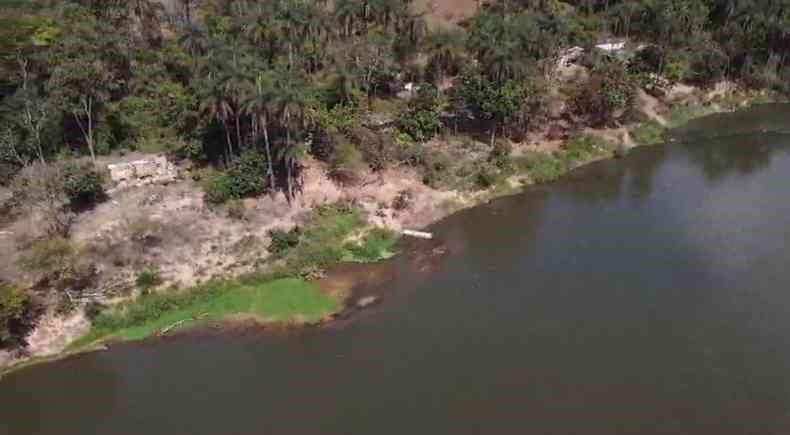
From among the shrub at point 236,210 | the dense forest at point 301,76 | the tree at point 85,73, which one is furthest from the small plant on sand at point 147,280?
the tree at point 85,73

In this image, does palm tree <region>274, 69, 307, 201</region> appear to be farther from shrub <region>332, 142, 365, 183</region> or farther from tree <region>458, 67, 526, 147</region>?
tree <region>458, 67, 526, 147</region>

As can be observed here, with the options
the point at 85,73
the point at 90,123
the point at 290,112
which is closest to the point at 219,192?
the point at 290,112

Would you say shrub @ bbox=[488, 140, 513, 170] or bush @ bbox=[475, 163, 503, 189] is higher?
Answer: shrub @ bbox=[488, 140, 513, 170]

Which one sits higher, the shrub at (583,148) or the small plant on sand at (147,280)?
the shrub at (583,148)

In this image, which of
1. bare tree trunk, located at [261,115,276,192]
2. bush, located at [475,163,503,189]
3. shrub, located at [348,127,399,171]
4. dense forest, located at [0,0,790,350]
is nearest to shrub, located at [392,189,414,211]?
shrub, located at [348,127,399,171]

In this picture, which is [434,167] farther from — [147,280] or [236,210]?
[147,280]

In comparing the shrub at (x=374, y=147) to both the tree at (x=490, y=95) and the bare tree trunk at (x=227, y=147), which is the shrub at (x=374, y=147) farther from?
the bare tree trunk at (x=227, y=147)

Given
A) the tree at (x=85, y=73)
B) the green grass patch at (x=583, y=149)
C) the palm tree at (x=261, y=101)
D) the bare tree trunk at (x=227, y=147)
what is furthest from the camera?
the green grass patch at (x=583, y=149)
